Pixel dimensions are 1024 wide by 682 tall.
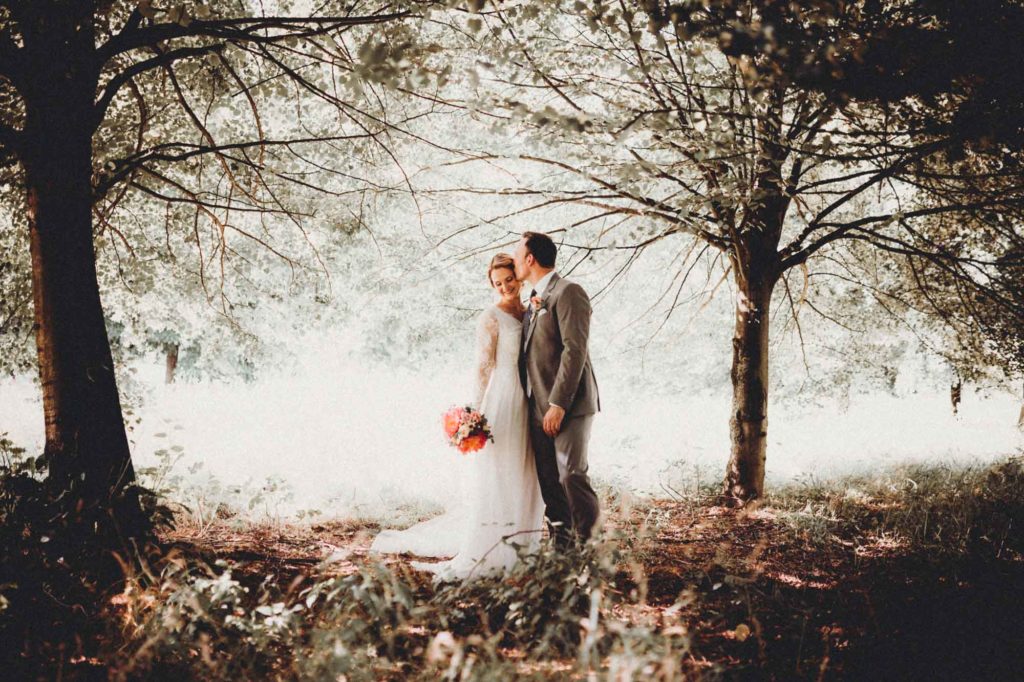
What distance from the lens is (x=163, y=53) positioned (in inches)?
177

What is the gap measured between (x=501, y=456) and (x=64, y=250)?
133 inches

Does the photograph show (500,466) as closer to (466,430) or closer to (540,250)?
(466,430)

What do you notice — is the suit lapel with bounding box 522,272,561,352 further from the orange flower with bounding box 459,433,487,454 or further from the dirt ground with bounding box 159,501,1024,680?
the dirt ground with bounding box 159,501,1024,680

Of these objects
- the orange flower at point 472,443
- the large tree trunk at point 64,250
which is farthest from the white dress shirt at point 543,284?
the large tree trunk at point 64,250

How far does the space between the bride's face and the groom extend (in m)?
0.06

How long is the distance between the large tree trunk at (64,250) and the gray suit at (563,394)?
9.60 ft

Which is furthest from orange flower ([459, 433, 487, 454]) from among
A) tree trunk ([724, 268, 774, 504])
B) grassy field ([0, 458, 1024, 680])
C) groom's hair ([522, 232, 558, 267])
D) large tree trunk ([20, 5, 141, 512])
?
tree trunk ([724, 268, 774, 504])

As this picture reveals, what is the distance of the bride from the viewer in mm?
4570

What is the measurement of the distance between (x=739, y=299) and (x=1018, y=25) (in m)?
3.75

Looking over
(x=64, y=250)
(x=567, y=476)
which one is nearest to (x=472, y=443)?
(x=567, y=476)

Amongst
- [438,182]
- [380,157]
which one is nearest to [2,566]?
[380,157]

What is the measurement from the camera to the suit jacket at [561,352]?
4.35 meters

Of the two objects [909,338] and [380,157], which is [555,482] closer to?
[380,157]

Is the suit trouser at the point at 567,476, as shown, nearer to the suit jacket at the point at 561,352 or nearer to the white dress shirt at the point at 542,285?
the suit jacket at the point at 561,352
